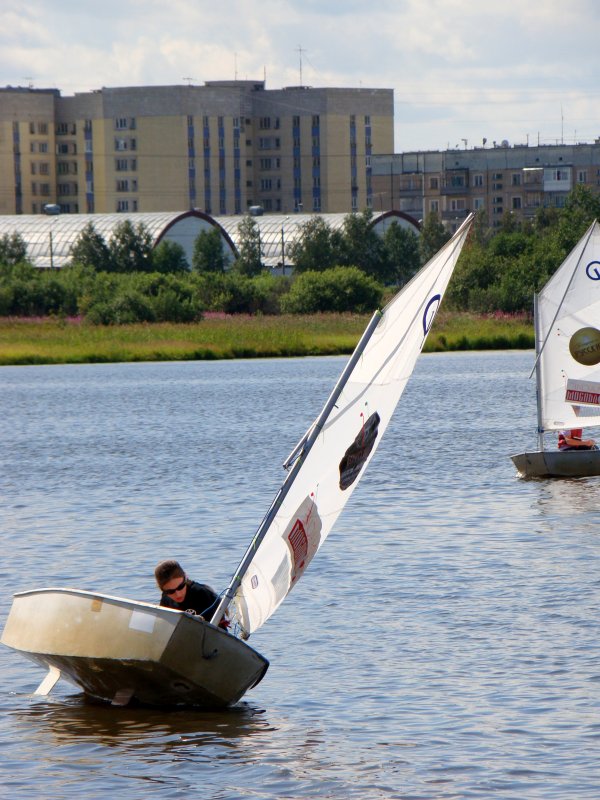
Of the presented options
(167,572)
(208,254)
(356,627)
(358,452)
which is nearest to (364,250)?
(208,254)

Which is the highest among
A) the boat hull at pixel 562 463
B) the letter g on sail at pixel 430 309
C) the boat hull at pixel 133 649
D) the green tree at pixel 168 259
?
the green tree at pixel 168 259

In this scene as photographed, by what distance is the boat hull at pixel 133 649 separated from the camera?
15180 mm

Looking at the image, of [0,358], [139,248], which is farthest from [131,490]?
[139,248]

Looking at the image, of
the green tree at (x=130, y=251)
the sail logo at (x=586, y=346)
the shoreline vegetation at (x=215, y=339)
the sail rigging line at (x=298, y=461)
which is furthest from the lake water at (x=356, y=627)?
the green tree at (x=130, y=251)

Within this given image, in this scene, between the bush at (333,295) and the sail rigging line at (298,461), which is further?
the bush at (333,295)

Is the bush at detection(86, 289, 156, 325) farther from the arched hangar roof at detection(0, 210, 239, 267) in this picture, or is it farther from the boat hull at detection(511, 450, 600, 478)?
the boat hull at detection(511, 450, 600, 478)

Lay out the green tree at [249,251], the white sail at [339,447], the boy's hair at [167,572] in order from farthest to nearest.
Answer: the green tree at [249,251], the boy's hair at [167,572], the white sail at [339,447]

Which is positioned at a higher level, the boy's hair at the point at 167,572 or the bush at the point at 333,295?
the bush at the point at 333,295

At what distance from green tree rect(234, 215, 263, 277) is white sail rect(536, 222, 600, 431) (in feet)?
407

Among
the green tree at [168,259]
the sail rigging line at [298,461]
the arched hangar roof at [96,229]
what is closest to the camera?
the sail rigging line at [298,461]

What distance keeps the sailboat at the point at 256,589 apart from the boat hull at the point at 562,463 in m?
19.0

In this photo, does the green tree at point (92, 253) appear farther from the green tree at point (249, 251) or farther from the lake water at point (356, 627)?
the lake water at point (356, 627)

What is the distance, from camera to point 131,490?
37.9m

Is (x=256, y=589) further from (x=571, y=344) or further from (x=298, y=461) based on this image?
(x=571, y=344)
